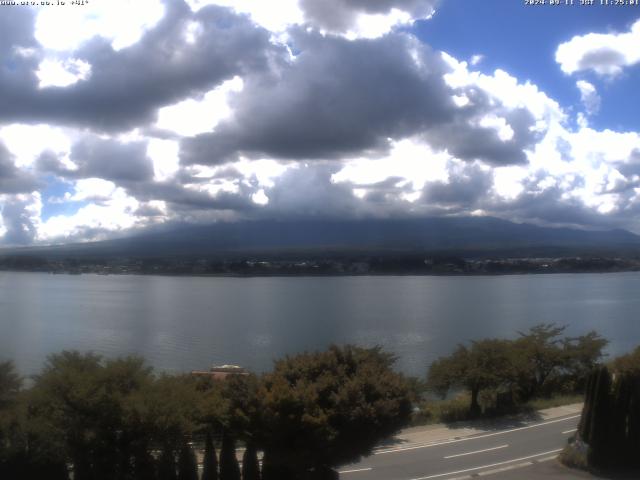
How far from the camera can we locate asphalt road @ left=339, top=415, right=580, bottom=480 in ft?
45.2

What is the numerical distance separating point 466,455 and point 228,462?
692 centimetres

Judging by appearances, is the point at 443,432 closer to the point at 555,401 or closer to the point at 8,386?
the point at 555,401

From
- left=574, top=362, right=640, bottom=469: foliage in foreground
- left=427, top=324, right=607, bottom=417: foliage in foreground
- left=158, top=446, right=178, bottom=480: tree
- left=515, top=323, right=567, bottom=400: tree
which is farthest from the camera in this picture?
left=515, top=323, right=567, bottom=400: tree

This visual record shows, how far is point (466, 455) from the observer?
1548 centimetres

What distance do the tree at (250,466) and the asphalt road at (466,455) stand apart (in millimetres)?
2918

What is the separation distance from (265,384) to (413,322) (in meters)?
43.7

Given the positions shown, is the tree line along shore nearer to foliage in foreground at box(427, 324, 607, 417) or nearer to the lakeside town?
foliage in foreground at box(427, 324, 607, 417)

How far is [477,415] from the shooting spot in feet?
69.3

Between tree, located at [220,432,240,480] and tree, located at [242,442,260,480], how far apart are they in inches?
5.0

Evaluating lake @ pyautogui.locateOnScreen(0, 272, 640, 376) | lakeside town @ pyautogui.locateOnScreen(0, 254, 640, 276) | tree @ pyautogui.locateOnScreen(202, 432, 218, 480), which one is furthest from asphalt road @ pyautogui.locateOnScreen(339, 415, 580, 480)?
lakeside town @ pyautogui.locateOnScreen(0, 254, 640, 276)

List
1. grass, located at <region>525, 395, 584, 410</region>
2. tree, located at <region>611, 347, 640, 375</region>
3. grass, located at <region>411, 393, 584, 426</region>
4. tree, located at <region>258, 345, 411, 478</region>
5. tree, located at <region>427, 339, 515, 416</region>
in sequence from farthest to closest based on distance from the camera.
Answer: tree, located at <region>427, 339, 515, 416</region>
grass, located at <region>525, 395, 584, 410</region>
grass, located at <region>411, 393, 584, 426</region>
tree, located at <region>611, 347, 640, 375</region>
tree, located at <region>258, 345, 411, 478</region>

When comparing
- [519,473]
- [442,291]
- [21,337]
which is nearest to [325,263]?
[442,291]

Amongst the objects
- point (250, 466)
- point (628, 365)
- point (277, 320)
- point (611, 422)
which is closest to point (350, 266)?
point (277, 320)

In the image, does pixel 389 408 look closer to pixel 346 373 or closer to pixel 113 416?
pixel 346 373
